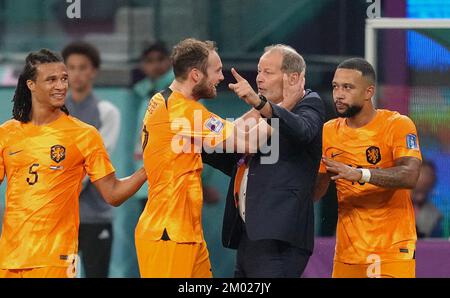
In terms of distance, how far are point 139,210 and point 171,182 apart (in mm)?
3163

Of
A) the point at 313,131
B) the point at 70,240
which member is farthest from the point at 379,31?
the point at 70,240

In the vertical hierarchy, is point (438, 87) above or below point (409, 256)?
above

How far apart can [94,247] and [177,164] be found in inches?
113

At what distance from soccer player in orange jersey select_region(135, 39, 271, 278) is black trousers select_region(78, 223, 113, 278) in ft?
8.70

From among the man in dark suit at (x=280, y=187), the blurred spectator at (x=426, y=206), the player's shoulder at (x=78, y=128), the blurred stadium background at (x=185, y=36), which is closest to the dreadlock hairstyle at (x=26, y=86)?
the player's shoulder at (x=78, y=128)

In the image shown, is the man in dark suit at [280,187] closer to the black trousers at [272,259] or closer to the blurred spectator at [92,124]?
the black trousers at [272,259]

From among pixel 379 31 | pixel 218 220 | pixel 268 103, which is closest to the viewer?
pixel 268 103

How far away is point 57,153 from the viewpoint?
7.50 meters

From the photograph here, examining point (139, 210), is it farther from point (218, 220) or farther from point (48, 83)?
point (48, 83)

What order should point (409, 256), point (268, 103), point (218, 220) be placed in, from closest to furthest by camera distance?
point (268, 103)
point (409, 256)
point (218, 220)

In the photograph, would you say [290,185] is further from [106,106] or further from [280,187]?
[106,106]

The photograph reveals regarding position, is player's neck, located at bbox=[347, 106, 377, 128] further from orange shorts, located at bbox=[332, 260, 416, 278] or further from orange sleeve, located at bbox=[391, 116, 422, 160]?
orange shorts, located at bbox=[332, 260, 416, 278]

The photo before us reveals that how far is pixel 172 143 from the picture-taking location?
7492 mm

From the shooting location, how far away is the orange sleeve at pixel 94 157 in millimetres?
7598
